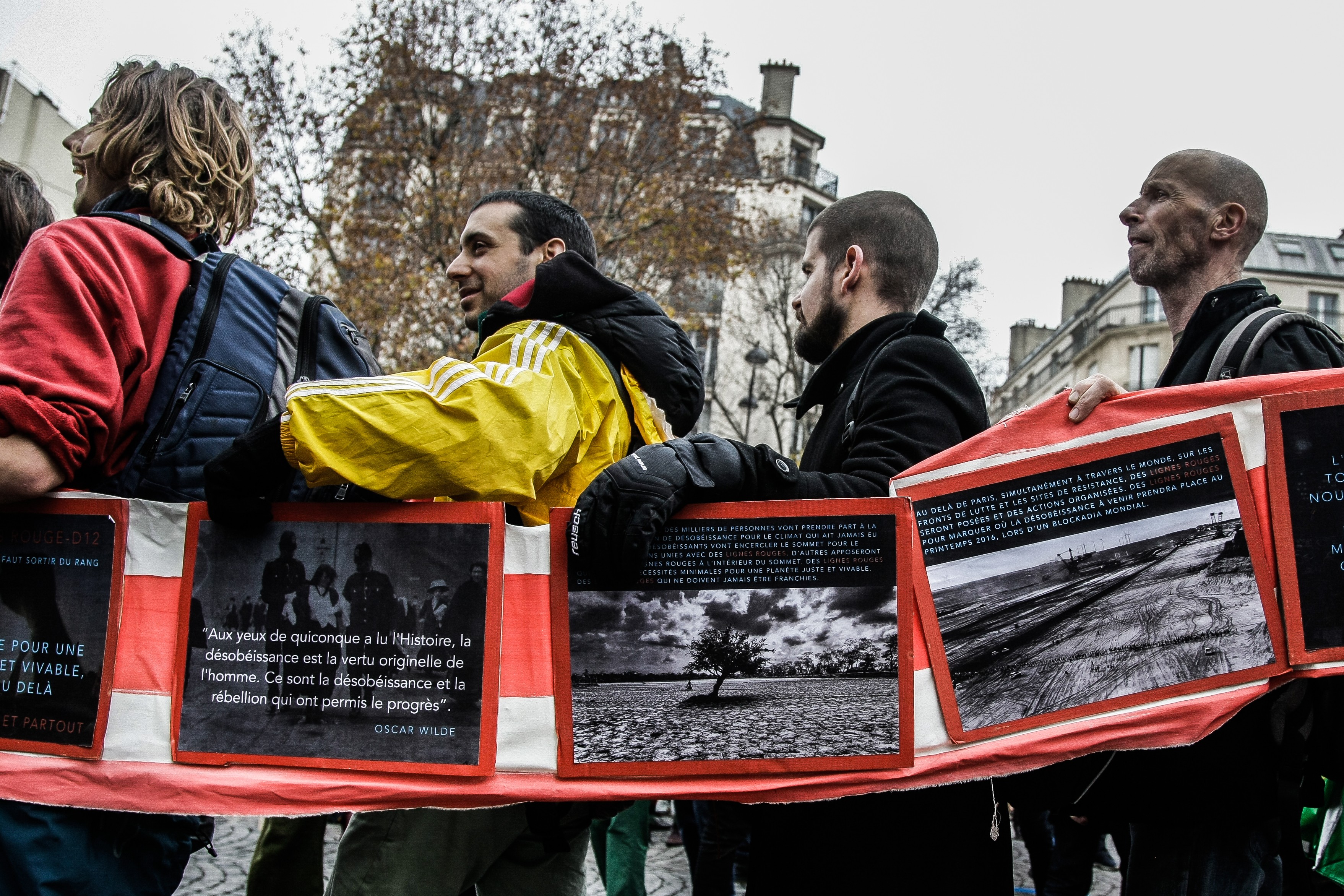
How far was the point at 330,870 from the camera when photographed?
6367 millimetres

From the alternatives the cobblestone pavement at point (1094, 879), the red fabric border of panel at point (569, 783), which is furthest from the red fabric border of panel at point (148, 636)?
the cobblestone pavement at point (1094, 879)

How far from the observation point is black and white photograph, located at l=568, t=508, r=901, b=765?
6.52 ft

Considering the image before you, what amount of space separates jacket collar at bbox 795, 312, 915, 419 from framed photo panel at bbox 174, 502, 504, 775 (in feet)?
3.39

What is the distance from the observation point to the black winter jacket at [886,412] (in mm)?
2090

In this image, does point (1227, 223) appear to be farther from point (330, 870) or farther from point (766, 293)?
point (766, 293)

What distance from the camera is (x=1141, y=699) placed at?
2029 millimetres

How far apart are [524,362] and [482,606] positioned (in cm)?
51

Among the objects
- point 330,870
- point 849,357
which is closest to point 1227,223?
point 849,357

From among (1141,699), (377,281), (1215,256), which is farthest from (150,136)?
(377,281)

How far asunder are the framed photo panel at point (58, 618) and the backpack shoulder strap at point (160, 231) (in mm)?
571

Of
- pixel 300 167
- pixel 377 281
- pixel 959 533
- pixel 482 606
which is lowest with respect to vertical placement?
pixel 482 606

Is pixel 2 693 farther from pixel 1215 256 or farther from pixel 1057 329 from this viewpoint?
pixel 1057 329

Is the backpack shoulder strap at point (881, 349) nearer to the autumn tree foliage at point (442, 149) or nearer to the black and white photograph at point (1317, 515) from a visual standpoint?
the black and white photograph at point (1317, 515)

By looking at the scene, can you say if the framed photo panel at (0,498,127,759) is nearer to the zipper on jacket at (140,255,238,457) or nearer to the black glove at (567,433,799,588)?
the zipper on jacket at (140,255,238,457)
